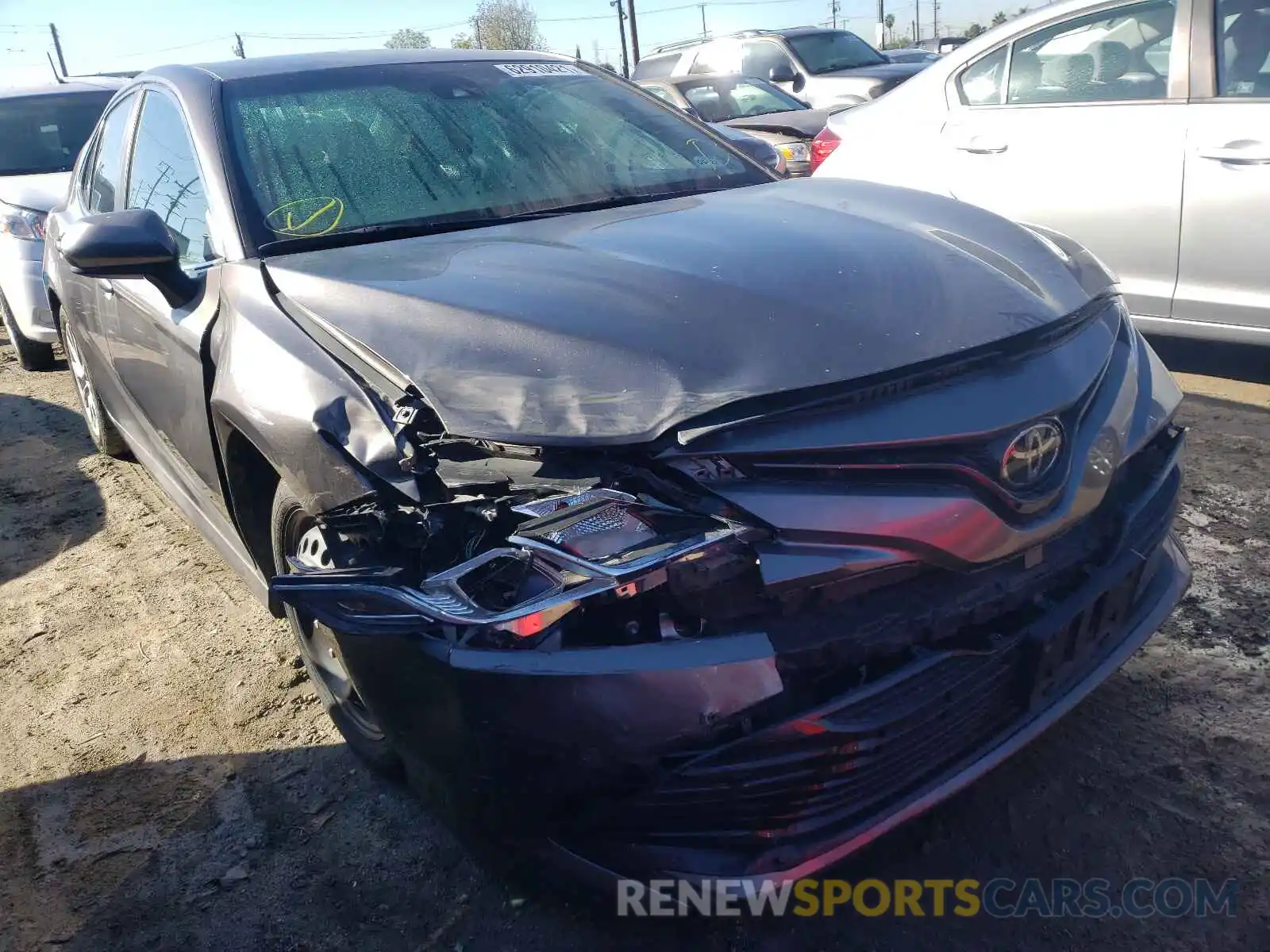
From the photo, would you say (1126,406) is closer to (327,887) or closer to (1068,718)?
(1068,718)

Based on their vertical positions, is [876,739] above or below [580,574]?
below

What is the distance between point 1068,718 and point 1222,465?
1759mm

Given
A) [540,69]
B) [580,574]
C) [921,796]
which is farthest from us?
[540,69]

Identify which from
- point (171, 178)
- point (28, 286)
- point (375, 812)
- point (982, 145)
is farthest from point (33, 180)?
point (375, 812)

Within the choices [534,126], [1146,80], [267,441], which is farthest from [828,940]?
[1146,80]

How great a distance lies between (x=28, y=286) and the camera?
19.9 feet

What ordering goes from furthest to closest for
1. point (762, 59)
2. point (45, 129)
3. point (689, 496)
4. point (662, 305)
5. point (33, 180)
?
point (762, 59), point (45, 129), point (33, 180), point (662, 305), point (689, 496)

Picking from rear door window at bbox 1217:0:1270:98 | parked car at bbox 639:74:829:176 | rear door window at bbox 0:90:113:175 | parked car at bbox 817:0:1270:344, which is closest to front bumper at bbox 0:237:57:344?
rear door window at bbox 0:90:113:175

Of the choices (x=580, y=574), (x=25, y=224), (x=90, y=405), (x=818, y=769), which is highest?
(x=25, y=224)

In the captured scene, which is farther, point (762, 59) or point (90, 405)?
point (762, 59)

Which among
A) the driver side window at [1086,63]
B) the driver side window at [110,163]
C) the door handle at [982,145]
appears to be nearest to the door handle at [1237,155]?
the driver side window at [1086,63]

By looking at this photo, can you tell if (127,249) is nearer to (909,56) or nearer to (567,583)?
(567,583)

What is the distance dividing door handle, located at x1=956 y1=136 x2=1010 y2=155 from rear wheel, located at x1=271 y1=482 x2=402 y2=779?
3657 millimetres

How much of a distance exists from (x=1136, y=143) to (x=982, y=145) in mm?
697
